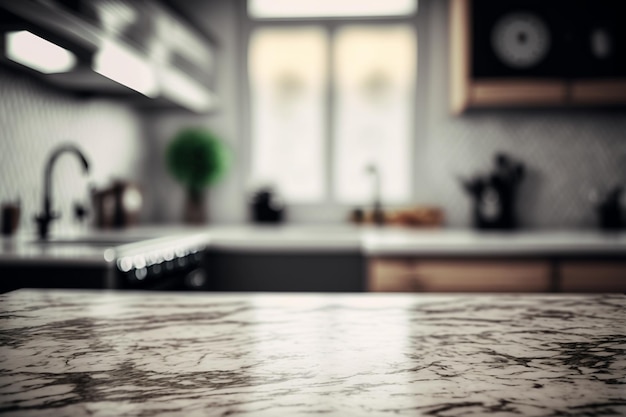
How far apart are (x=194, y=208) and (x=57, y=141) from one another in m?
0.98

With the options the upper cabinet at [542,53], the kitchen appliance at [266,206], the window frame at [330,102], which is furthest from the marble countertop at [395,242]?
the upper cabinet at [542,53]

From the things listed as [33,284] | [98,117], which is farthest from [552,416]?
[98,117]

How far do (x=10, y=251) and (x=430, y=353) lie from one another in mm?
1595

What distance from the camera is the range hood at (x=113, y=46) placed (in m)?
1.50

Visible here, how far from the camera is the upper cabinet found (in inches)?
110

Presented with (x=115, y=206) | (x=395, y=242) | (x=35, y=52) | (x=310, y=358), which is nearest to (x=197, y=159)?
(x=115, y=206)

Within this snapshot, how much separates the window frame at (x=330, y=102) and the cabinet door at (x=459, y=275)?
100cm

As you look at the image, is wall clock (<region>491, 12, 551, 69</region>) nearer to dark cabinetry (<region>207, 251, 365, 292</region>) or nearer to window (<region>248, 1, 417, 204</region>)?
window (<region>248, 1, 417, 204</region>)

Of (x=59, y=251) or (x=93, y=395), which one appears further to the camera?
(x=59, y=251)

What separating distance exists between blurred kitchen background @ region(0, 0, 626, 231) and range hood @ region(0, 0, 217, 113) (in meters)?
0.33

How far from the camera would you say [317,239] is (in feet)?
8.51

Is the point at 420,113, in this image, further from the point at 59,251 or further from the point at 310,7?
the point at 59,251

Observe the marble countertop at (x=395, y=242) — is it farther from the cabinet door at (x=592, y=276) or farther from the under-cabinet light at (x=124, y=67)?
the under-cabinet light at (x=124, y=67)

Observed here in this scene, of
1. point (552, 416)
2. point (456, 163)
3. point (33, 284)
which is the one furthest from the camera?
point (456, 163)
